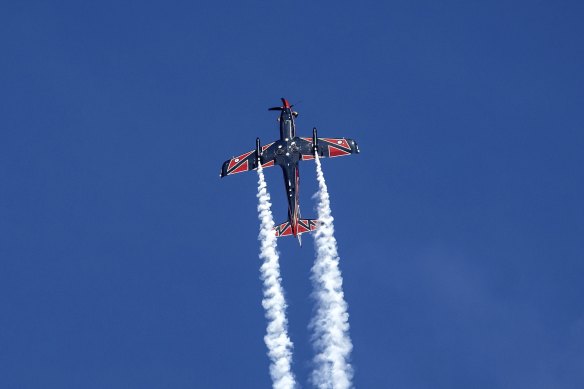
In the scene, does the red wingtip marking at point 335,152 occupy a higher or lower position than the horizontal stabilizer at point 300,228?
higher

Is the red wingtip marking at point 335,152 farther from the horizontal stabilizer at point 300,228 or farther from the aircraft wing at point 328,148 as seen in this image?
the horizontal stabilizer at point 300,228

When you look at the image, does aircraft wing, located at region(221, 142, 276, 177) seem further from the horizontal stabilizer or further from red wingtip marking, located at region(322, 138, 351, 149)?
the horizontal stabilizer

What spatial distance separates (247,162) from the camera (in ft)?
549

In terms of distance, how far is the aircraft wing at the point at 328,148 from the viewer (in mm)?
164875

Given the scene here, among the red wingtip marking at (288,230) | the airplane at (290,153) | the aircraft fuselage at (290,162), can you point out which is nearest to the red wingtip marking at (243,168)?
the airplane at (290,153)

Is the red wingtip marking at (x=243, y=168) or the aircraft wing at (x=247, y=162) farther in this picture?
the red wingtip marking at (x=243, y=168)

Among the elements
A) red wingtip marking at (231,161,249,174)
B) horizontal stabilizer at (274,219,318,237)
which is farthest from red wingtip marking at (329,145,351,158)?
horizontal stabilizer at (274,219,318,237)

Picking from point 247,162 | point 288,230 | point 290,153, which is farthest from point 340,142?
point 288,230

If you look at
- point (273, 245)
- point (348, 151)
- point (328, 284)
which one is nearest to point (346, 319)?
point (328, 284)

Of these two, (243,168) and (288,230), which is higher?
(243,168)

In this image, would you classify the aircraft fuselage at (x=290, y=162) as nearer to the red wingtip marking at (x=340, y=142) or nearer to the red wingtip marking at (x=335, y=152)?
the red wingtip marking at (x=335, y=152)

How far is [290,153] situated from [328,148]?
13.1 ft

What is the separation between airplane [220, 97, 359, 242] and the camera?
163375 mm

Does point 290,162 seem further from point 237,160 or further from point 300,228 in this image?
point 300,228
